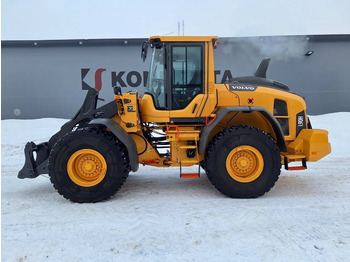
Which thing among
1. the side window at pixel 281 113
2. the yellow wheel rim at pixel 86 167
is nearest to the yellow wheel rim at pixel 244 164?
the side window at pixel 281 113

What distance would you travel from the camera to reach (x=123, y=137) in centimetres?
402

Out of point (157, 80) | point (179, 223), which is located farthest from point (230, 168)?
point (157, 80)

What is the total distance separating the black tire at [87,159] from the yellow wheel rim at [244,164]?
1.54 metres

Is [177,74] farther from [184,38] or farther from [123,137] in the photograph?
[123,137]

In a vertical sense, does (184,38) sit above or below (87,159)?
Answer: above

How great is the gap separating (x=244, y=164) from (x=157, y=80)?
1823 mm

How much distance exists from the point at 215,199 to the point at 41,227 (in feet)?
7.37

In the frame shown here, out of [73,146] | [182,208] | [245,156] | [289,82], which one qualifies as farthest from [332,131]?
[73,146]

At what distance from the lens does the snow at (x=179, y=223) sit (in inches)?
102

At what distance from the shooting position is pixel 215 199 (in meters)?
4.00

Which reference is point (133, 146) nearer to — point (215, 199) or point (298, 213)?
point (215, 199)

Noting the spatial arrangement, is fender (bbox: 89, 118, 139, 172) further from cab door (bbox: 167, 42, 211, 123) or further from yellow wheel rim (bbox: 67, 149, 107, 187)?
cab door (bbox: 167, 42, 211, 123)

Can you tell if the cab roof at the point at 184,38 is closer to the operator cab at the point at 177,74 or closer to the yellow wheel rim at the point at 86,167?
the operator cab at the point at 177,74

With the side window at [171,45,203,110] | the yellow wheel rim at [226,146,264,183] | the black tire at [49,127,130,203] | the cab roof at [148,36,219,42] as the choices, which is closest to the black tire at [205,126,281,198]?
the yellow wheel rim at [226,146,264,183]
